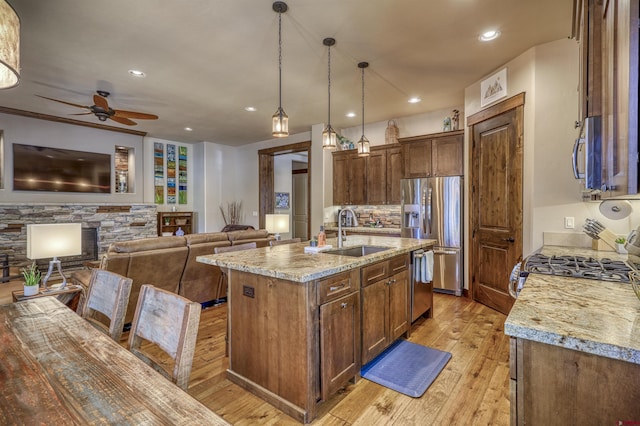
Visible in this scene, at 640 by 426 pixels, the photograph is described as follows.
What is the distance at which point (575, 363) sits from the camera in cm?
91

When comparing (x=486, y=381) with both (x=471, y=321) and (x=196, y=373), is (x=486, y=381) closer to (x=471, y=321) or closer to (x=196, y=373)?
(x=471, y=321)

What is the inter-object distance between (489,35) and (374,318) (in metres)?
2.88

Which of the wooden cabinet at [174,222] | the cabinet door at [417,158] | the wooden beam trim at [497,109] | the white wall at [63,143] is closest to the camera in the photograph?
the wooden beam trim at [497,109]

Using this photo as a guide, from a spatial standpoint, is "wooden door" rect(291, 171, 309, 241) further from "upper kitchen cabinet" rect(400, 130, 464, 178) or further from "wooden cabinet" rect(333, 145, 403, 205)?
"upper kitchen cabinet" rect(400, 130, 464, 178)

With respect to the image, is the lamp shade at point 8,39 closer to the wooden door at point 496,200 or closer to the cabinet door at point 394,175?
the wooden door at point 496,200

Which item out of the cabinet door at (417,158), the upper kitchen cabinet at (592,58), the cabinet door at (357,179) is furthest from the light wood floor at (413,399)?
the cabinet door at (357,179)

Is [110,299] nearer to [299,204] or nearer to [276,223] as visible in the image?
[276,223]

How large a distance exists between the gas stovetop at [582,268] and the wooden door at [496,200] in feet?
4.82

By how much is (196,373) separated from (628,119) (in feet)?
9.32

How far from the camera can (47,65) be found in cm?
353

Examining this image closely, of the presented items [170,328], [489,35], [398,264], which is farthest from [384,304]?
[489,35]

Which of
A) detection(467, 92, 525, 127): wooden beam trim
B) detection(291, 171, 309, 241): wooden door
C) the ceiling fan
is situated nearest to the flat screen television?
the ceiling fan

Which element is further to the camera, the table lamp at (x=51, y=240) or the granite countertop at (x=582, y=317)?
the table lamp at (x=51, y=240)

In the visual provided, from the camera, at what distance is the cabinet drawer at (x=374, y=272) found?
232cm
